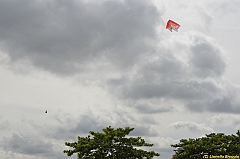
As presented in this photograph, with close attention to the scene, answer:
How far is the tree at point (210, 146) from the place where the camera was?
153 feet

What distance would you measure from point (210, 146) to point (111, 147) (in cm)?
1453

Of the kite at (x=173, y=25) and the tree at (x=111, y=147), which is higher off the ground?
the kite at (x=173, y=25)

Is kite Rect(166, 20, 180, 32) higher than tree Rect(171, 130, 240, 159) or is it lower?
higher

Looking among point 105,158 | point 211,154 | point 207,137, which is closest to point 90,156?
point 105,158

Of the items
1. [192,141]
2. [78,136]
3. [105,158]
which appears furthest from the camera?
[192,141]

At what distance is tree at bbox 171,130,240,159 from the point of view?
46719 millimetres

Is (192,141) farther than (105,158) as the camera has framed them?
Yes

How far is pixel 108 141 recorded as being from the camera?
4284 cm

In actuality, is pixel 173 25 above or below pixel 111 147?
above

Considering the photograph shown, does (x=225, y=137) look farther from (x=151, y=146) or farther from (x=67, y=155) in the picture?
(x=67, y=155)

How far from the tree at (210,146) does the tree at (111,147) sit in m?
6.80

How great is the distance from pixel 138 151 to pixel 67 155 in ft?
30.2

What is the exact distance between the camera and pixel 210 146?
47.0m

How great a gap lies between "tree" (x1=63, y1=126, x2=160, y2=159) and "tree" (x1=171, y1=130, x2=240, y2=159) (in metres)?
6.80
